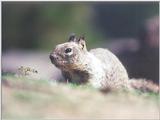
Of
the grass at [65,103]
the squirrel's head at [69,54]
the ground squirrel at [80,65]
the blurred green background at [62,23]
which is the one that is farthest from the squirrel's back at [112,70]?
the blurred green background at [62,23]

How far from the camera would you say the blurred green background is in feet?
59.5

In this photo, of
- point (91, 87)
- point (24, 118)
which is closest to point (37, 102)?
point (24, 118)

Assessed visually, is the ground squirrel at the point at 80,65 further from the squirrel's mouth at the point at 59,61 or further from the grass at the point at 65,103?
the grass at the point at 65,103

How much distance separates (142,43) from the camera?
17.3 m

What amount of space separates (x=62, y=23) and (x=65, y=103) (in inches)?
456

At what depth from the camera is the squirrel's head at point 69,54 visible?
1085 cm

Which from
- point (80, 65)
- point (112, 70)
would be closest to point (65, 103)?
point (80, 65)

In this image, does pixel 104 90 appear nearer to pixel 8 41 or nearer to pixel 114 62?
pixel 114 62

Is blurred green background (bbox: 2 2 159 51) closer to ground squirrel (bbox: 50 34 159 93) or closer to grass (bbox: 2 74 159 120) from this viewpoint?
ground squirrel (bbox: 50 34 159 93)

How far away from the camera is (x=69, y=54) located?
10938mm

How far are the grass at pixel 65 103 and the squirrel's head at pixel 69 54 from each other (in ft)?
1.33

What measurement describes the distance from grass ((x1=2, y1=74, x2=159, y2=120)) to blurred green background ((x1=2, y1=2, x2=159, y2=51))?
6557 mm

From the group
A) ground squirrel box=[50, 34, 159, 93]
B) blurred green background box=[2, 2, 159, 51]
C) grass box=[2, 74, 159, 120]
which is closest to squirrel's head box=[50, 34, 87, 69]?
ground squirrel box=[50, 34, 159, 93]

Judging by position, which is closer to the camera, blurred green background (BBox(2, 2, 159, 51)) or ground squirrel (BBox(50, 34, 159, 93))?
ground squirrel (BBox(50, 34, 159, 93))
